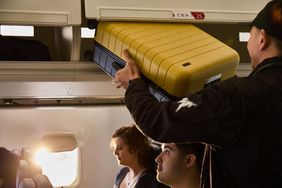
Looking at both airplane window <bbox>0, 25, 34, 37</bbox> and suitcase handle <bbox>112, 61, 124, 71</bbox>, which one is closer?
suitcase handle <bbox>112, 61, 124, 71</bbox>

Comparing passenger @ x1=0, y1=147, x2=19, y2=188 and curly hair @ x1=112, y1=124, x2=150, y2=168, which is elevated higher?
passenger @ x1=0, y1=147, x2=19, y2=188

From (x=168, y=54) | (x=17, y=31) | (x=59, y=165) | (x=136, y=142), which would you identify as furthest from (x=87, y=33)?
(x=59, y=165)

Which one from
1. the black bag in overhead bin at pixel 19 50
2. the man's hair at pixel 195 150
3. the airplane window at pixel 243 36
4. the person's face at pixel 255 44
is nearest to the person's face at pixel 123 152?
the man's hair at pixel 195 150

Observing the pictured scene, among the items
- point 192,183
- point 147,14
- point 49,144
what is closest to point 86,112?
point 49,144

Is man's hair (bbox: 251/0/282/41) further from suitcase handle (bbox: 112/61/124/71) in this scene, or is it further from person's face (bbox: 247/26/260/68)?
suitcase handle (bbox: 112/61/124/71)

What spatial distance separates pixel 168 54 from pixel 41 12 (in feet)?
Answer: 1.50

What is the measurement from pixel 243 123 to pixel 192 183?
0.62 m

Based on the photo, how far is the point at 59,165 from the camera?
9.98 feet

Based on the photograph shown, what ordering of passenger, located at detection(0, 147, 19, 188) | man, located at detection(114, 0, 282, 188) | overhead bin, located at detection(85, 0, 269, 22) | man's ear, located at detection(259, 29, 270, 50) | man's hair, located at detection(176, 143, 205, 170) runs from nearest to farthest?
man, located at detection(114, 0, 282, 188) < man's ear, located at detection(259, 29, 270, 50) < overhead bin, located at detection(85, 0, 269, 22) < man's hair, located at detection(176, 143, 205, 170) < passenger, located at detection(0, 147, 19, 188)

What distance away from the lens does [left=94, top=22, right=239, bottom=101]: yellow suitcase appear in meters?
1.44

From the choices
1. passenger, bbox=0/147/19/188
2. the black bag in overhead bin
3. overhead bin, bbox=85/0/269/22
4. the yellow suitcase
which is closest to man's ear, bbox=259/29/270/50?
the yellow suitcase

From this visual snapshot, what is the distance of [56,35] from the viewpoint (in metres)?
1.86

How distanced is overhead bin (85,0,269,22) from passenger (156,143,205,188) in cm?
54

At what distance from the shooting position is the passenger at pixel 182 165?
1.87 metres
